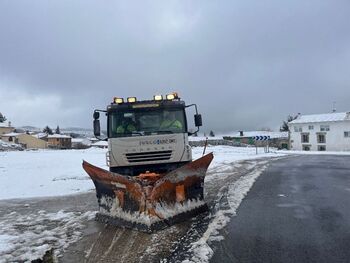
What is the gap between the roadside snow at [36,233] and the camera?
6832 millimetres

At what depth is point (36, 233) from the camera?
823 centimetres

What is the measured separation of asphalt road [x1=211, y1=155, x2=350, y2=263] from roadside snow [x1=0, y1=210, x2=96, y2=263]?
9.85 feet

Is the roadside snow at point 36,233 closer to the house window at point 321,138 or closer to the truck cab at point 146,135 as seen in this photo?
the truck cab at point 146,135

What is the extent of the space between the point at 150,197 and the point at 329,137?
7242 centimetres

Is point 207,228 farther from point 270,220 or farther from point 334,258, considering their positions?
point 334,258

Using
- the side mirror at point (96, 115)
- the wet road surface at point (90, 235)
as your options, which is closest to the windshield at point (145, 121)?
the side mirror at point (96, 115)

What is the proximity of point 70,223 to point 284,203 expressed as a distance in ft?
17.5

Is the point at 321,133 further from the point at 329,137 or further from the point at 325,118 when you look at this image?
the point at 325,118

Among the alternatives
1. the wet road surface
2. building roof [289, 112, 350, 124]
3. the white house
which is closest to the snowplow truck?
the wet road surface

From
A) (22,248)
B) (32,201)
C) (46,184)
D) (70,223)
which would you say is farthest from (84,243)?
(46,184)

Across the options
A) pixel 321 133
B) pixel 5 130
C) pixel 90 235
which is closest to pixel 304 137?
pixel 321 133

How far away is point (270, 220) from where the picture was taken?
8375 mm

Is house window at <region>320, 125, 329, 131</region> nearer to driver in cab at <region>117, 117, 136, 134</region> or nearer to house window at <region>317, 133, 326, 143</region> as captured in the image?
house window at <region>317, 133, 326, 143</region>

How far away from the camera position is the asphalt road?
598cm
